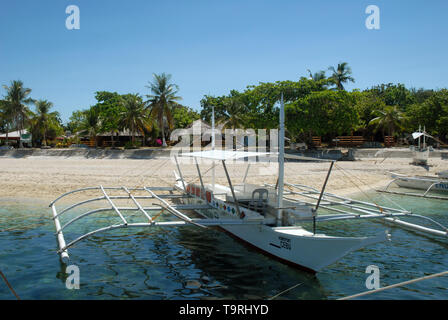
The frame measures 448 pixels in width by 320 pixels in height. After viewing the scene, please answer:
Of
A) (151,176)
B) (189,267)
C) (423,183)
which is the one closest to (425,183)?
(423,183)

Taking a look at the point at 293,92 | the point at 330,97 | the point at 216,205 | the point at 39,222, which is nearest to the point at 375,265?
the point at 216,205

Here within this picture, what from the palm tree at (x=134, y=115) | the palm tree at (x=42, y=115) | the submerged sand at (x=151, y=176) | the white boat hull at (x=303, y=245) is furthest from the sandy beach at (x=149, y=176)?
the palm tree at (x=42, y=115)

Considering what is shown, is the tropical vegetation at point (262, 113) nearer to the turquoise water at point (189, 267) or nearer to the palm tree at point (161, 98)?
the palm tree at point (161, 98)

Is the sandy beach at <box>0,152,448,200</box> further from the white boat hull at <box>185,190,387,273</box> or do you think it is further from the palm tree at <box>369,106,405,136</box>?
the palm tree at <box>369,106,405,136</box>

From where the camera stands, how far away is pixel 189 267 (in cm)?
875

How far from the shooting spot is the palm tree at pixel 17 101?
151 feet

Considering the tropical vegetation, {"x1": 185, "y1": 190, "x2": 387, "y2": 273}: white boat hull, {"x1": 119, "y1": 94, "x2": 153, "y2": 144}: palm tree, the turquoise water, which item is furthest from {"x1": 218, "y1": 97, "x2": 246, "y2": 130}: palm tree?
{"x1": 185, "y1": 190, "x2": 387, "y2": 273}: white boat hull

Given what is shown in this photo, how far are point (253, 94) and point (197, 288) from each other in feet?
104

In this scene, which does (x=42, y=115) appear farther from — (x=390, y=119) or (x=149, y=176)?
(x=390, y=119)

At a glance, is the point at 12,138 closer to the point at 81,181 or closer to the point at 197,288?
the point at 81,181

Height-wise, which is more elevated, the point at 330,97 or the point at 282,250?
the point at 330,97

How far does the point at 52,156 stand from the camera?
3756 cm

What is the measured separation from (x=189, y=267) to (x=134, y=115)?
1365 inches

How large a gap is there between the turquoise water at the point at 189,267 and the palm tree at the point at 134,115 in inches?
1173
